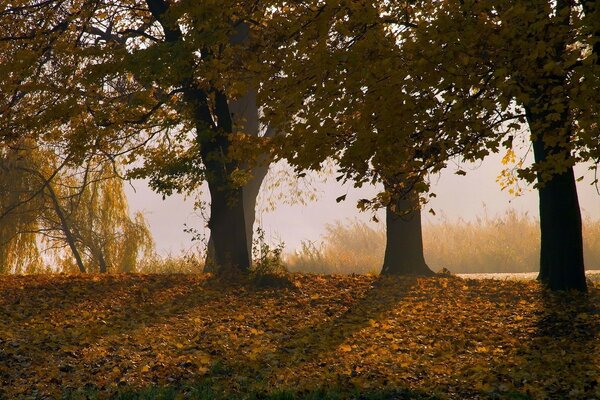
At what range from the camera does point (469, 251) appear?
30.2 m

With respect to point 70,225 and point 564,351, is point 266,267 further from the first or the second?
point 70,225

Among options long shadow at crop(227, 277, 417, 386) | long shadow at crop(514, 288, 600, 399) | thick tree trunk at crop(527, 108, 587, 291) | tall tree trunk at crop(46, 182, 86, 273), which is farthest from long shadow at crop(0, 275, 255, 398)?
tall tree trunk at crop(46, 182, 86, 273)

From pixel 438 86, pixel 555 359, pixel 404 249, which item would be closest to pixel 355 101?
pixel 438 86

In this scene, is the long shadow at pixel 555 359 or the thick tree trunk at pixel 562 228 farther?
the thick tree trunk at pixel 562 228

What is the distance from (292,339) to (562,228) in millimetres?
5874

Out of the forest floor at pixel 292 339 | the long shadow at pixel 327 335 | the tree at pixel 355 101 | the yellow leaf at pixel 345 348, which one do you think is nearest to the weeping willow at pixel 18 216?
the forest floor at pixel 292 339

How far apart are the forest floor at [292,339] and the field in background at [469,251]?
12678 millimetres

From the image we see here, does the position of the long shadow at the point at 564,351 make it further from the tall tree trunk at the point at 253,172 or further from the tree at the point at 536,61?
the tall tree trunk at the point at 253,172

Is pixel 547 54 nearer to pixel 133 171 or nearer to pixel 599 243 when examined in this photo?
pixel 133 171

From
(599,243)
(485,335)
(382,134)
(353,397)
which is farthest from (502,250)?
(353,397)

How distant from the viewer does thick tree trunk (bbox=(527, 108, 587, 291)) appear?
46.5ft

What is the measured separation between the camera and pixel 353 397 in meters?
8.53

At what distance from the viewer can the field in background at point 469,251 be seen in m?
29.2

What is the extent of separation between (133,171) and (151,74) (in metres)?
3.03
